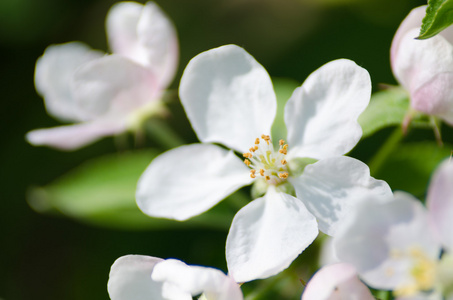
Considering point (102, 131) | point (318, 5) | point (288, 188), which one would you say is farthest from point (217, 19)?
point (288, 188)

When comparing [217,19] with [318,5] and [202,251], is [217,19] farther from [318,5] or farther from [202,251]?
[202,251]

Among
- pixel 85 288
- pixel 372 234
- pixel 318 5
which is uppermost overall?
pixel 372 234

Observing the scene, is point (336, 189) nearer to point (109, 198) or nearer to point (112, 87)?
point (112, 87)

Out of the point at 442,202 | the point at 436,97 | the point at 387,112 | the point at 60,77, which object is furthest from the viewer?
the point at 60,77

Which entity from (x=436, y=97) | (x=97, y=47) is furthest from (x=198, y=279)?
(x=97, y=47)

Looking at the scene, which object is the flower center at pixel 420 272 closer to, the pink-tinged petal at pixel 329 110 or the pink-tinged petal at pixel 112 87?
the pink-tinged petal at pixel 329 110

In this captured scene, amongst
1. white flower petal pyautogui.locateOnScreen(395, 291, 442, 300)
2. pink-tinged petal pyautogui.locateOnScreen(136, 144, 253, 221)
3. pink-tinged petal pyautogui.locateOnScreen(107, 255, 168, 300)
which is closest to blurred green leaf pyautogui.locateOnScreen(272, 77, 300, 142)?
pink-tinged petal pyautogui.locateOnScreen(136, 144, 253, 221)
